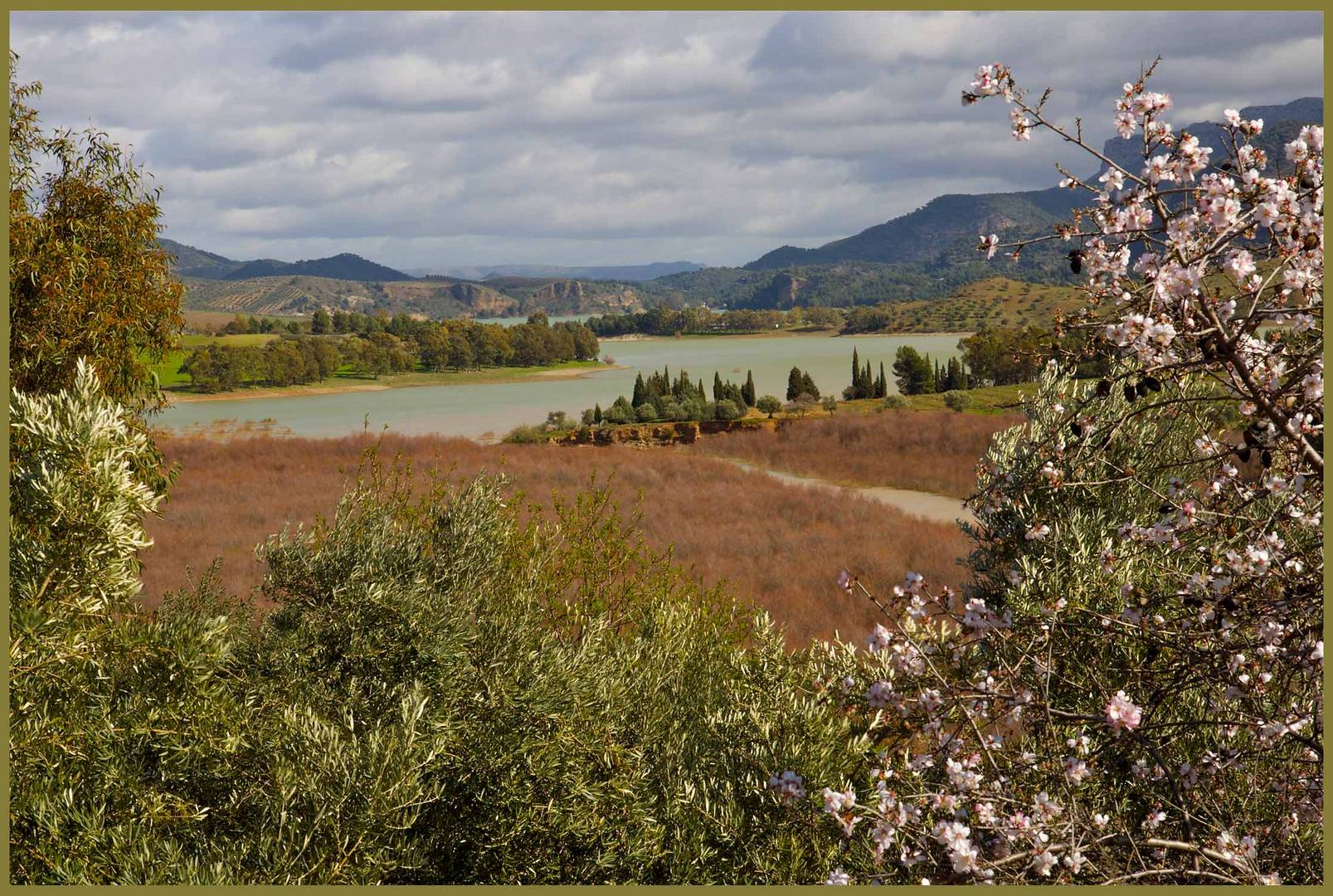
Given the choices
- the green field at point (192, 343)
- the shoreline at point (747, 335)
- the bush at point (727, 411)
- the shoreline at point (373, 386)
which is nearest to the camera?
the bush at point (727, 411)

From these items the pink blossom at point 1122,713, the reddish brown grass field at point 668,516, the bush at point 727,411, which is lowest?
the reddish brown grass field at point 668,516

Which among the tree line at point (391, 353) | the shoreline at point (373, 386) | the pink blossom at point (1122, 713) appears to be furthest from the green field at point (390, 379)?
the pink blossom at point (1122, 713)

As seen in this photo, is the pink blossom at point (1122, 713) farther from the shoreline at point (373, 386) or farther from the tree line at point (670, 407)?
the shoreline at point (373, 386)

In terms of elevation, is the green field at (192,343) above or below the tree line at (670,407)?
above

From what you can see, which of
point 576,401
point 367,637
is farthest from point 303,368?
point 367,637

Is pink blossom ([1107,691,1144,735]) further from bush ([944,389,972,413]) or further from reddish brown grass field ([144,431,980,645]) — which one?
bush ([944,389,972,413])

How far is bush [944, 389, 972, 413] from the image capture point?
62.2 metres

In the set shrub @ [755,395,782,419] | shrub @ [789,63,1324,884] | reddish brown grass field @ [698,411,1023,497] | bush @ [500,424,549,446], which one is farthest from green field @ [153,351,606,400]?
shrub @ [789,63,1324,884]

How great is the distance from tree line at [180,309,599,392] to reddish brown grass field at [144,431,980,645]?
37108 millimetres

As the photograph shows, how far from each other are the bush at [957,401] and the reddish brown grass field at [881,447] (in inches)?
283

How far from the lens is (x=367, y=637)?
27.8 ft

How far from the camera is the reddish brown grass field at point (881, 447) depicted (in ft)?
147

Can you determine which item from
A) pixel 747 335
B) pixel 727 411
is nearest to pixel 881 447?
pixel 727 411

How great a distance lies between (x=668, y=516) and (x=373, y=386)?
A: 7100cm
